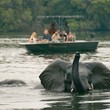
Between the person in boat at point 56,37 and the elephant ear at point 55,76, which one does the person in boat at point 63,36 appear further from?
the elephant ear at point 55,76

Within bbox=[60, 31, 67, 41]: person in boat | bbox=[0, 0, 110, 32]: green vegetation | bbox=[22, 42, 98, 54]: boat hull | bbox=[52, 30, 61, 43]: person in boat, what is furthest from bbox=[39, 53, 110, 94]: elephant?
bbox=[0, 0, 110, 32]: green vegetation

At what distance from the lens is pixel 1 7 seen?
10894 cm

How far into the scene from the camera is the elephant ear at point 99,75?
17.7m

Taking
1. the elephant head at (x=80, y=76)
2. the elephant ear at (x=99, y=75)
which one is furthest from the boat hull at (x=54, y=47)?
the elephant head at (x=80, y=76)

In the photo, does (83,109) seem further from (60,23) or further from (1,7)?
Result: (1,7)

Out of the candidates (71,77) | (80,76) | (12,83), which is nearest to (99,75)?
(80,76)

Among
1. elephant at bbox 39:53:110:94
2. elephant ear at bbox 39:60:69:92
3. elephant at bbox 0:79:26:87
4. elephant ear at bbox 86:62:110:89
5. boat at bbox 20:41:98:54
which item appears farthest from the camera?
boat at bbox 20:41:98:54

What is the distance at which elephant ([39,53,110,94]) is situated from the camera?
16.6 m

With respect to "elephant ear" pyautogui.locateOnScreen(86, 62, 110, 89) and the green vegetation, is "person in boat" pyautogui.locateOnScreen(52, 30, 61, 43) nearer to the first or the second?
"elephant ear" pyautogui.locateOnScreen(86, 62, 110, 89)

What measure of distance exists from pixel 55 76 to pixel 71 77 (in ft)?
4.20

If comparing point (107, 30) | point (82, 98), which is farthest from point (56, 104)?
point (107, 30)

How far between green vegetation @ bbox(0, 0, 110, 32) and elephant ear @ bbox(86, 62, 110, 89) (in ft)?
277

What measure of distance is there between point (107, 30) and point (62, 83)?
9158 cm

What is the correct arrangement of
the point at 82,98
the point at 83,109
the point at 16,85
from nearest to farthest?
the point at 83,109
the point at 82,98
the point at 16,85
